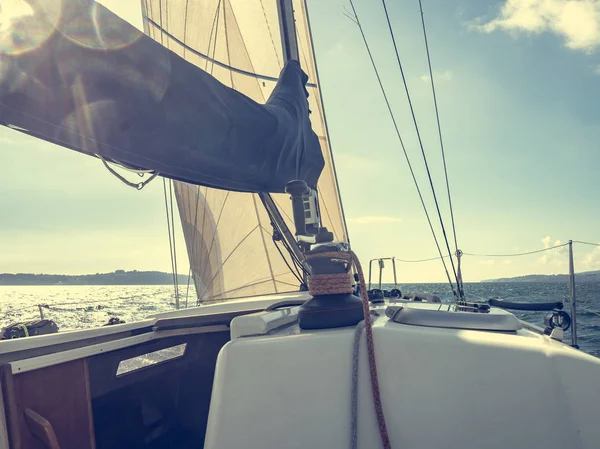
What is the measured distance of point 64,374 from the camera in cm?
174

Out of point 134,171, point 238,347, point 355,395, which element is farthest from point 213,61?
point 355,395

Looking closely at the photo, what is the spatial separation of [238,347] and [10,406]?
848 millimetres

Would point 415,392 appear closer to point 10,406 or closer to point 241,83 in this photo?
point 10,406

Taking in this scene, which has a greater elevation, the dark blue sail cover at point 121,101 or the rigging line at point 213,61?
the rigging line at point 213,61

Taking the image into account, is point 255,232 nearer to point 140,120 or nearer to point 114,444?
point 114,444

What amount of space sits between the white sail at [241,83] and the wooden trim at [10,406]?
378 centimetres

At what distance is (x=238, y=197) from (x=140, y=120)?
3.86 metres

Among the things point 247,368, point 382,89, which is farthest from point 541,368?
point 382,89

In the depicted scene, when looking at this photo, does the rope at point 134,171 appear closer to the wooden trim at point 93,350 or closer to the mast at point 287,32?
the wooden trim at point 93,350

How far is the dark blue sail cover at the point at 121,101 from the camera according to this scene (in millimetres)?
1289

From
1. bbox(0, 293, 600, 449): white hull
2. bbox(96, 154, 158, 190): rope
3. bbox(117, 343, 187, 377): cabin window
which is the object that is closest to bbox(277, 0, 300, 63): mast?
bbox(96, 154, 158, 190): rope

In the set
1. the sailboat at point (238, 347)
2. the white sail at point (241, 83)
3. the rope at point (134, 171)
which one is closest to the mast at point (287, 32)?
the sailboat at point (238, 347)

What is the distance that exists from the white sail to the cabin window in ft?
8.72

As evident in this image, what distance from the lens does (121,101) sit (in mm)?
1511
